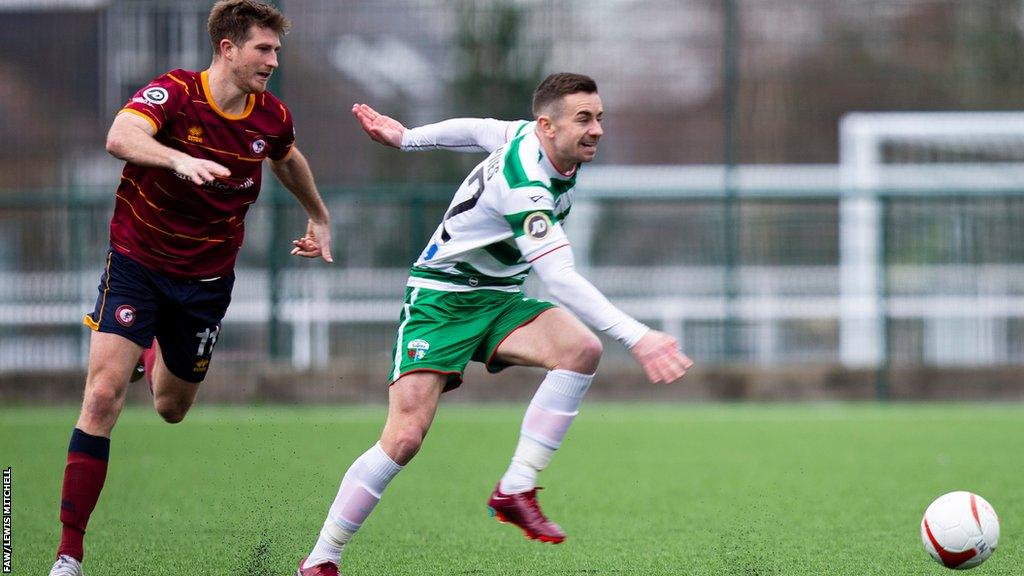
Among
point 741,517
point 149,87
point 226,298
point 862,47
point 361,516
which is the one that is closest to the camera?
→ point 361,516

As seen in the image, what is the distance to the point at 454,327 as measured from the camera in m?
5.43

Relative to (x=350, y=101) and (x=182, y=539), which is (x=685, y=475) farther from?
(x=350, y=101)

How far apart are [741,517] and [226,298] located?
2.67 meters

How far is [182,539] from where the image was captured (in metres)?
6.10

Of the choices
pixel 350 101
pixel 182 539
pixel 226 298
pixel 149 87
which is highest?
pixel 350 101

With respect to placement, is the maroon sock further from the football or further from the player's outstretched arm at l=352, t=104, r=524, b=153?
the football

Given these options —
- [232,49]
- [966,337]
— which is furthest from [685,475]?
[966,337]

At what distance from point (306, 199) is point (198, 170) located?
4.33 feet

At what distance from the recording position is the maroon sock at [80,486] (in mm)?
5082

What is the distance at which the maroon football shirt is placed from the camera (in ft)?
18.2

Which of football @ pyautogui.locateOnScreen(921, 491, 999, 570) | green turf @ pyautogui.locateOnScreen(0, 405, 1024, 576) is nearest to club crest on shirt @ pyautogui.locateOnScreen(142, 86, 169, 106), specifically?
green turf @ pyautogui.locateOnScreen(0, 405, 1024, 576)

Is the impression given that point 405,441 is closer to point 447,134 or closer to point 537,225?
point 537,225

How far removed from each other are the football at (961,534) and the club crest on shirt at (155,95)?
3387 millimetres

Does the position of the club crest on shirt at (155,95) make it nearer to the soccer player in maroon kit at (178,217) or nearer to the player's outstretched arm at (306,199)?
the soccer player in maroon kit at (178,217)
